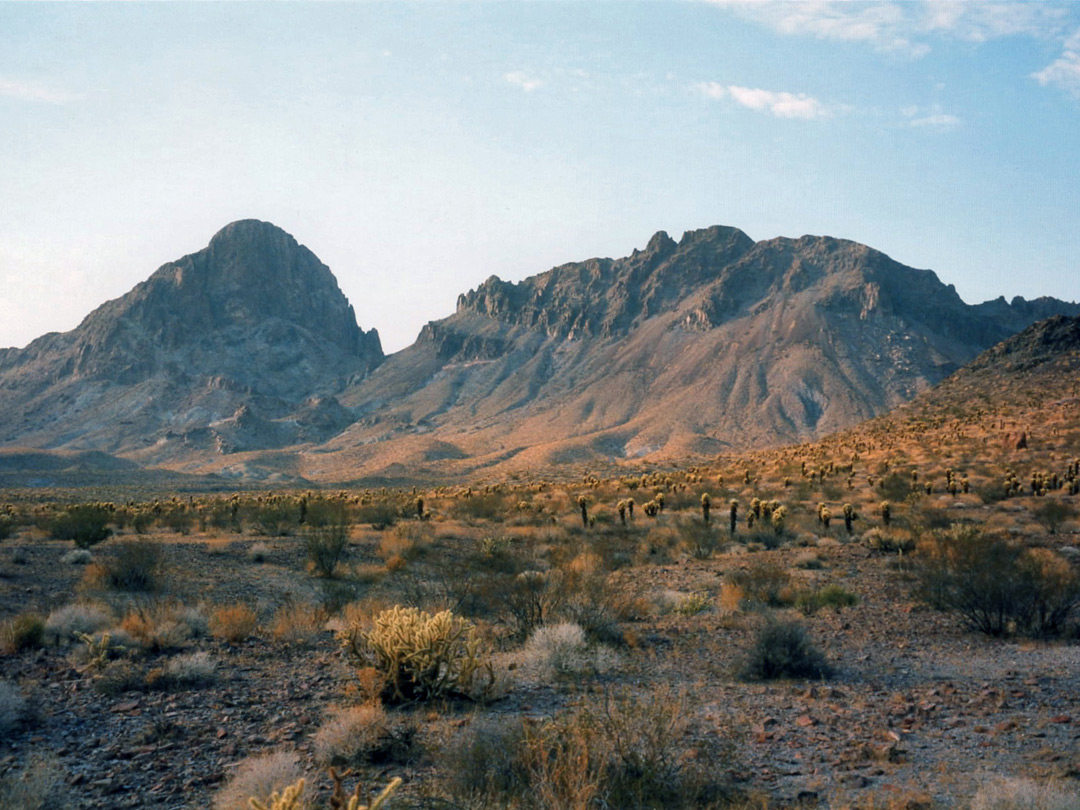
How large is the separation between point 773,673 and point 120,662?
8.21 m

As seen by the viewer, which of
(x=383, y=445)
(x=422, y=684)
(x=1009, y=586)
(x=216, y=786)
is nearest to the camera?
(x=216, y=786)

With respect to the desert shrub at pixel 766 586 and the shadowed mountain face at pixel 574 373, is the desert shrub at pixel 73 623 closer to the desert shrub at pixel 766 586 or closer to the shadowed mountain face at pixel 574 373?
the desert shrub at pixel 766 586

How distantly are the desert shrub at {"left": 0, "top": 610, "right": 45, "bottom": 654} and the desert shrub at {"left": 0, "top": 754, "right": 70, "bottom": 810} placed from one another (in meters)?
4.44

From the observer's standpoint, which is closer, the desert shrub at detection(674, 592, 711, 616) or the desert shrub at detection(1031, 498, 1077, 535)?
the desert shrub at detection(674, 592, 711, 616)

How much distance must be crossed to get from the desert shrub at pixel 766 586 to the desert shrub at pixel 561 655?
4.94 metres

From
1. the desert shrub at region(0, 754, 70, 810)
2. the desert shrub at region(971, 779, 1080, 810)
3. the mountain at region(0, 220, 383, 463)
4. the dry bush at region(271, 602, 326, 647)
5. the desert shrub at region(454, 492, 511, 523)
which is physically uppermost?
the mountain at region(0, 220, 383, 463)

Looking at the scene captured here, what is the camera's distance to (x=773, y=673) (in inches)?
357

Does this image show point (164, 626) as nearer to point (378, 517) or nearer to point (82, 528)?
point (82, 528)

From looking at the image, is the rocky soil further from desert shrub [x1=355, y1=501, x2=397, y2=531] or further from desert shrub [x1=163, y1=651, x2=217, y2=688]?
desert shrub [x1=355, y1=501, x2=397, y2=531]

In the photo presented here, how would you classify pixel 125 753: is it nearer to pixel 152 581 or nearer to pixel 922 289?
pixel 152 581

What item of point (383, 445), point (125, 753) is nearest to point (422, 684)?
point (125, 753)

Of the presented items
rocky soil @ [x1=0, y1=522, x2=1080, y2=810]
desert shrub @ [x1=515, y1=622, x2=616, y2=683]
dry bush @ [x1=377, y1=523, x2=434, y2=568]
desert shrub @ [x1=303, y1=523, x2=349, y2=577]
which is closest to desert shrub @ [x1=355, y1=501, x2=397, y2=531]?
dry bush @ [x1=377, y1=523, x2=434, y2=568]

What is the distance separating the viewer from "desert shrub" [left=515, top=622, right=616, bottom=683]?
363 inches

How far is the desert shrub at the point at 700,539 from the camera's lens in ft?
67.7
